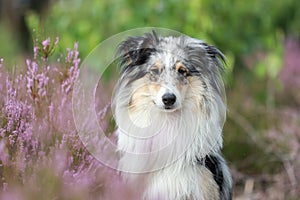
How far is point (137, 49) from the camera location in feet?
13.5

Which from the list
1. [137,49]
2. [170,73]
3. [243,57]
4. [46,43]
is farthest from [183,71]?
[243,57]

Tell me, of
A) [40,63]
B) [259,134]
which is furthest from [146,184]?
[259,134]

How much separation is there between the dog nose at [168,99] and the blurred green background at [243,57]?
37.5 inches

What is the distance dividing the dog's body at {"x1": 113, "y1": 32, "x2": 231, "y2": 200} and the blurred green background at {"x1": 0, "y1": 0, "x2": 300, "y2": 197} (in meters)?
0.71

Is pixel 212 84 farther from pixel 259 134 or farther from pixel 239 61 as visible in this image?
pixel 239 61

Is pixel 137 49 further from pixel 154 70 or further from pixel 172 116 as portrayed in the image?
pixel 172 116

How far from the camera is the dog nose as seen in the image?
12.9ft

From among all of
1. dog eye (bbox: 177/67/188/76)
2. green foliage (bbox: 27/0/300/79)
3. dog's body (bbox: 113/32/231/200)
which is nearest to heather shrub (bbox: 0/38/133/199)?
dog's body (bbox: 113/32/231/200)

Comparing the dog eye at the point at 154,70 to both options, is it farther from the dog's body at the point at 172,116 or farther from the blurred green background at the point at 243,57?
the blurred green background at the point at 243,57

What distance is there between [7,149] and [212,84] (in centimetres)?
143

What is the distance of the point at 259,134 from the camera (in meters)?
6.70

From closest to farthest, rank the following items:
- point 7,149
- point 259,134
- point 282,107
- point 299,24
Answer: point 7,149
point 259,134
point 282,107
point 299,24

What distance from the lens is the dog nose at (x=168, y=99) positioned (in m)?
3.94

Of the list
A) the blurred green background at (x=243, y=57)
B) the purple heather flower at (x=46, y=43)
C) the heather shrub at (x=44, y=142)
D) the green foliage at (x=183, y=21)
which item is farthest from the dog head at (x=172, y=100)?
the green foliage at (x=183, y=21)
